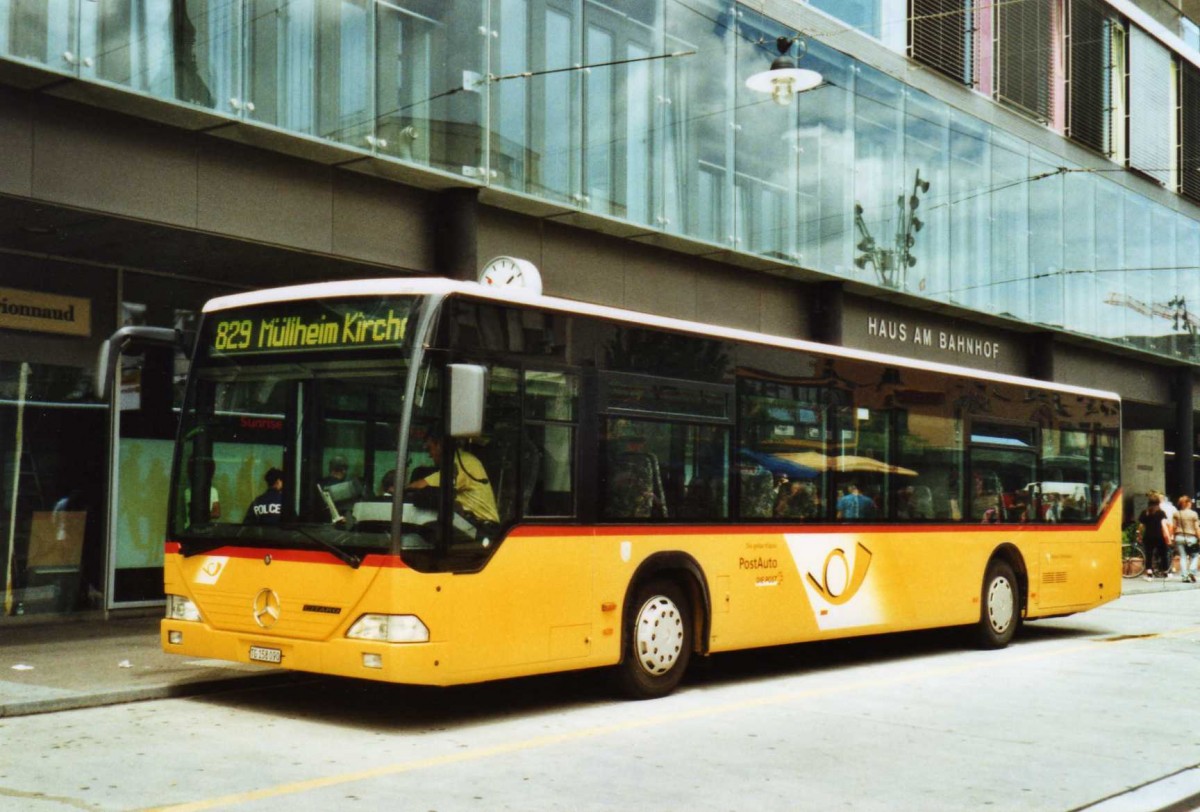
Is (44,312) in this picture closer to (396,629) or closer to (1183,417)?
(396,629)

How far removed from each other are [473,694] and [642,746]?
8.65ft

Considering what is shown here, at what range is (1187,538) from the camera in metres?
29.7

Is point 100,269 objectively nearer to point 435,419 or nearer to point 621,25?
point 621,25

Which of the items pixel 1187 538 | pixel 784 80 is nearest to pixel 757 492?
pixel 784 80

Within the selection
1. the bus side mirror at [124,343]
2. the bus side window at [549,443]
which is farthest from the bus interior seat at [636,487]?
the bus side mirror at [124,343]

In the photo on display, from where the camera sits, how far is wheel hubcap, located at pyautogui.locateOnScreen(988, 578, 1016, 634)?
591 inches

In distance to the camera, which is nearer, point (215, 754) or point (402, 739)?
point (215, 754)

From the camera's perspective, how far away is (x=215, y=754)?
796cm

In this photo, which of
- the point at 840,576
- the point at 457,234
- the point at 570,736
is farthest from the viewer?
the point at 457,234

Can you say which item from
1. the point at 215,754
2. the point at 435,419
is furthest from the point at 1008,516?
the point at 215,754

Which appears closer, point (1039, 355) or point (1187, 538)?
point (1039, 355)

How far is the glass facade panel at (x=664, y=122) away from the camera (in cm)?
1334

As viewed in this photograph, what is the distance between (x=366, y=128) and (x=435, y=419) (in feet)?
21.8

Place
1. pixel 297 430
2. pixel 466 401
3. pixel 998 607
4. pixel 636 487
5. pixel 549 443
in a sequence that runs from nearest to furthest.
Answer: pixel 466 401, pixel 297 430, pixel 549 443, pixel 636 487, pixel 998 607
